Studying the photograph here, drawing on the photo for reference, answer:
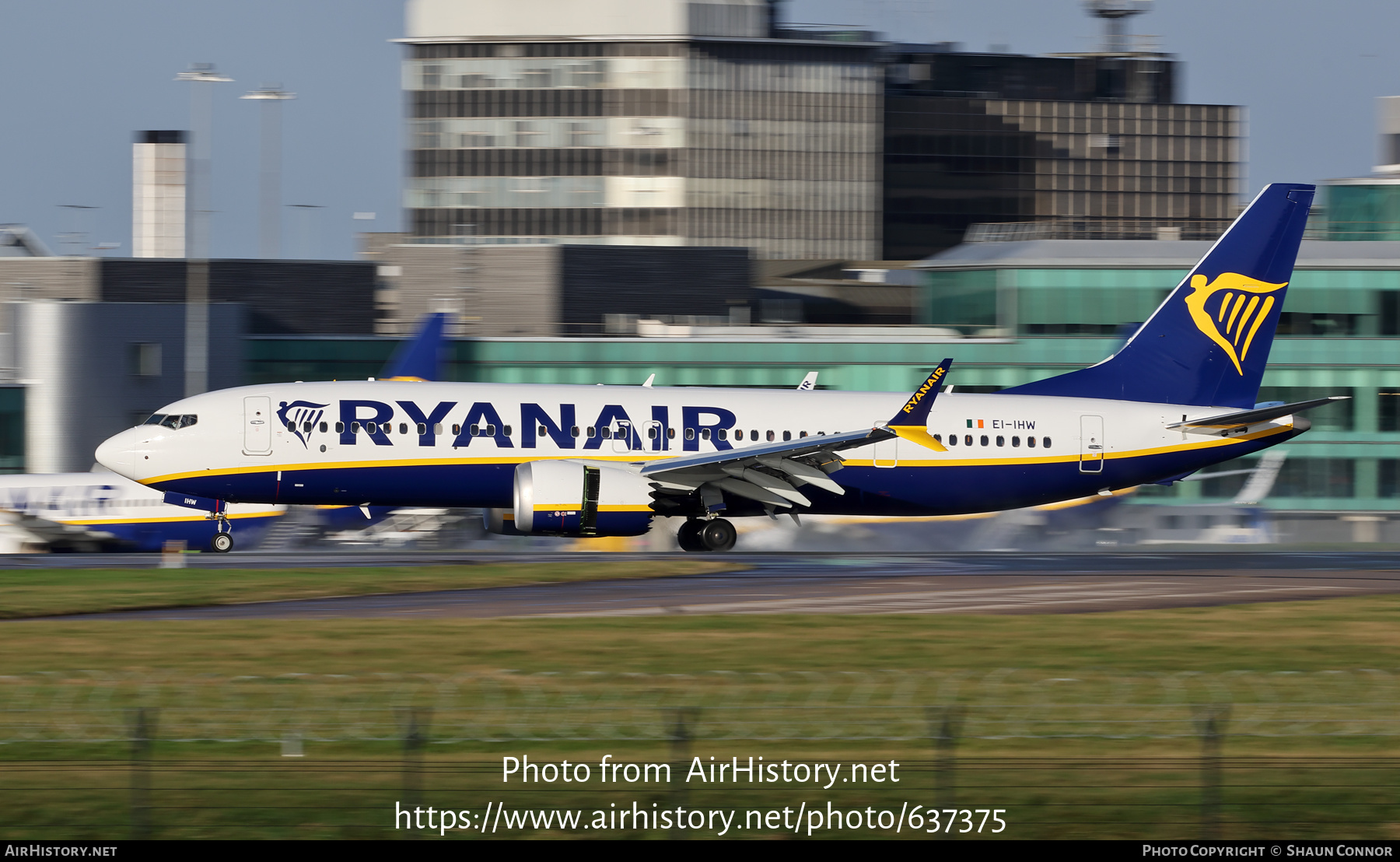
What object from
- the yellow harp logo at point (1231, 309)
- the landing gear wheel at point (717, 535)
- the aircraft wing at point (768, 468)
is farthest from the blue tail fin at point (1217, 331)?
the landing gear wheel at point (717, 535)

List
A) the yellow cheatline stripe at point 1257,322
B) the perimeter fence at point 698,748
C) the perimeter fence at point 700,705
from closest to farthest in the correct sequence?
1. the perimeter fence at point 698,748
2. the perimeter fence at point 700,705
3. the yellow cheatline stripe at point 1257,322

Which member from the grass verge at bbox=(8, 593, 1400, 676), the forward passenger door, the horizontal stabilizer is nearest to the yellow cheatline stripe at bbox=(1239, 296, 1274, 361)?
the horizontal stabilizer

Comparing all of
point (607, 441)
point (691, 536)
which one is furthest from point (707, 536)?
point (607, 441)

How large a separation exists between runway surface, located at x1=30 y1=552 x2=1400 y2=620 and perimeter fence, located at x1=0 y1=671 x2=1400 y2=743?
6.15m

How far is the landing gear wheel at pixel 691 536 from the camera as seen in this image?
120 ft

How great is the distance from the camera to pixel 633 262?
79.5 metres

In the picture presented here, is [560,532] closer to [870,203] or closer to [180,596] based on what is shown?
[180,596]

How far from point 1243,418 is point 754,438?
449 inches

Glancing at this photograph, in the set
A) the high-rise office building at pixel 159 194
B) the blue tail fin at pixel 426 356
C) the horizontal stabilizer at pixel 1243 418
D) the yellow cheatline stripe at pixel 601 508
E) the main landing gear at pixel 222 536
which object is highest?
the high-rise office building at pixel 159 194

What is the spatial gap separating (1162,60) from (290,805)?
156m

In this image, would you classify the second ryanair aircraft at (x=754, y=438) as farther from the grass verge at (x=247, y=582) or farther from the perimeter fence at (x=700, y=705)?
the perimeter fence at (x=700, y=705)

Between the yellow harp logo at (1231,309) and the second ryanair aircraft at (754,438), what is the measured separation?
5 cm

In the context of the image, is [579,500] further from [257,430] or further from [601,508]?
[257,430]

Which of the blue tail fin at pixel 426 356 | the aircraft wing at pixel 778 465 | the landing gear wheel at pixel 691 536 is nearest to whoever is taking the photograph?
the aircraft wing at pixel 778 465
